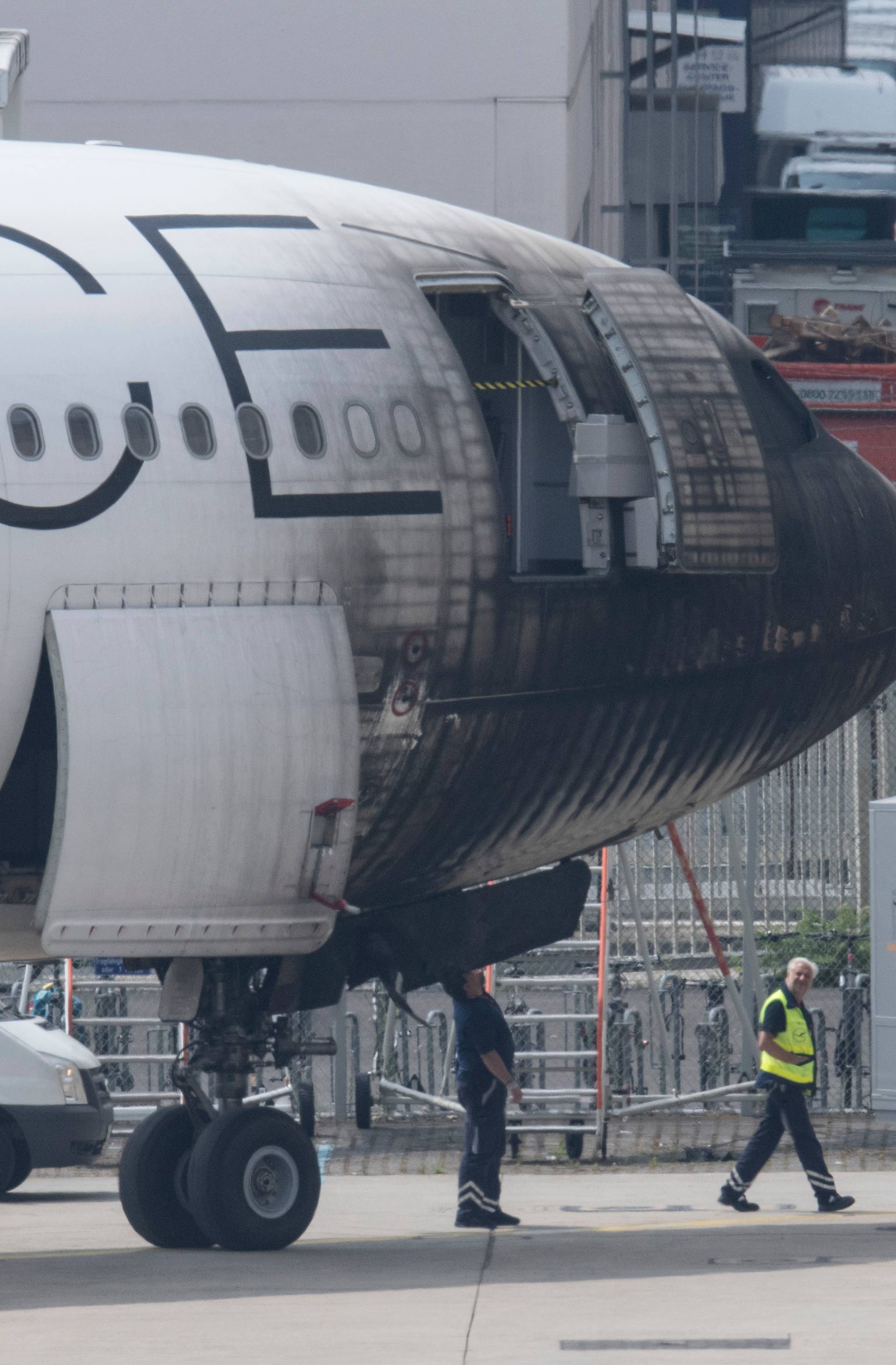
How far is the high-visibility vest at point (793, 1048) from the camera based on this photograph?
14.0 m

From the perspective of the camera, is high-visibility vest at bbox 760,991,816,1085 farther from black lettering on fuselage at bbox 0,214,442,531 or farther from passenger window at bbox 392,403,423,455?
passenger window at bbox 392,403,423,455

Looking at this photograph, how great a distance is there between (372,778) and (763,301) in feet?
141

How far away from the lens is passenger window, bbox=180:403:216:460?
37.0 ft

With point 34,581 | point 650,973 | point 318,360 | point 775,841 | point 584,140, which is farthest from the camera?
point 584,140

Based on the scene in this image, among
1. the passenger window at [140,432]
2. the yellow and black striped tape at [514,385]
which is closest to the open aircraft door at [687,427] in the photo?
the yellow and black striped tape at [514,385]

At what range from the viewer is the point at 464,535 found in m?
11.9

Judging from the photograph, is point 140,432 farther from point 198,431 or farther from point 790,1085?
point 790,1085

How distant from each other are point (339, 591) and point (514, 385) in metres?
2.08

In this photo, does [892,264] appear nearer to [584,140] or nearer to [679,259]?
[679,259]

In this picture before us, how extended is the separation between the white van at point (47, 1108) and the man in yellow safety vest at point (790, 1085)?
5052 millimetres

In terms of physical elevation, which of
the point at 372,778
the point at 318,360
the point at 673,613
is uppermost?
the point at 318,360

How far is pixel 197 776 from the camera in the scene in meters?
11.2

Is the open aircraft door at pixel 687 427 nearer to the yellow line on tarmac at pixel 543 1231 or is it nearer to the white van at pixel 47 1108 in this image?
the yellow line on tarmac at pixel 543 1231

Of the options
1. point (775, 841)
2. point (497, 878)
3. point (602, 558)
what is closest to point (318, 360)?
point (602, 558)
